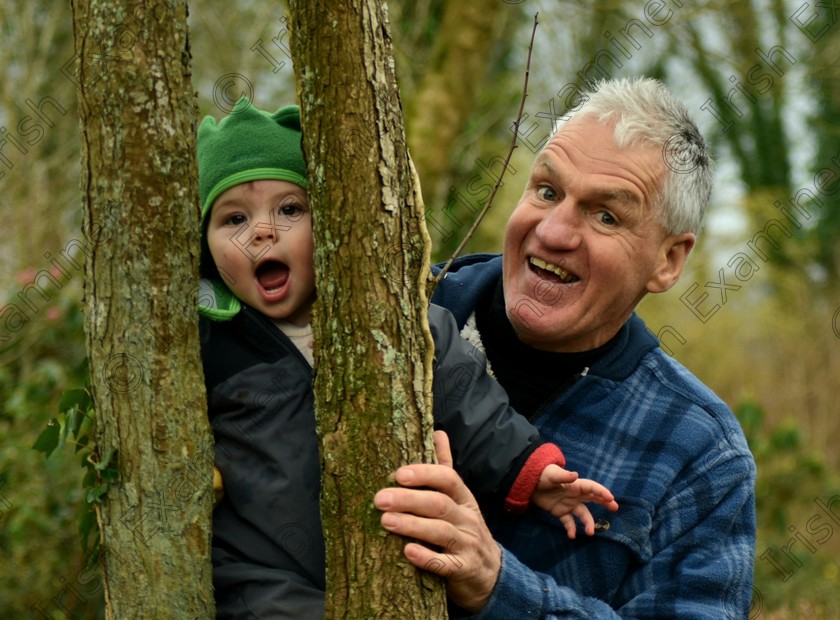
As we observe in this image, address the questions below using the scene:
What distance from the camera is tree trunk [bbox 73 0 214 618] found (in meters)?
1.81

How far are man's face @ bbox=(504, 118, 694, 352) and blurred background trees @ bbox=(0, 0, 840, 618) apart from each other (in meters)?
0.38

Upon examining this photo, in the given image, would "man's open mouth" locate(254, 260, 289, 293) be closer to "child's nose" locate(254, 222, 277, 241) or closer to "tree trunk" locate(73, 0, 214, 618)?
"child's nose" locate(254, 222, 277, 241)

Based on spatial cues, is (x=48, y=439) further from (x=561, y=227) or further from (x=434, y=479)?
(x=561, y=227)

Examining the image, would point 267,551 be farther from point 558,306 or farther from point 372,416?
point 558,306

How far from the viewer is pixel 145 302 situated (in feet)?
6.14

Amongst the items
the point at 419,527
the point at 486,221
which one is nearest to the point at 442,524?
the point at 419,527

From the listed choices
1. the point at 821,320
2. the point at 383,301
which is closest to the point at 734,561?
the point at 383,301

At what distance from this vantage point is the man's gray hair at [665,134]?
2.62 metres

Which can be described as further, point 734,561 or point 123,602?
point 734,561

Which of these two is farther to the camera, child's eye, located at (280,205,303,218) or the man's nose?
the man's nose

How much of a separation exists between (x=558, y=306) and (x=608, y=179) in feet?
1.15

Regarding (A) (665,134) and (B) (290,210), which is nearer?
(B) (290,210)

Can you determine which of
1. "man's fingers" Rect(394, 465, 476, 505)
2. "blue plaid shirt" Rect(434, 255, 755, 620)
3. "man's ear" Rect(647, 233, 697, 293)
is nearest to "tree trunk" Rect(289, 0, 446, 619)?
"man's fingers" Rect(394, 465, 476, 505)

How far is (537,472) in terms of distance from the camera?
2.18 metres
